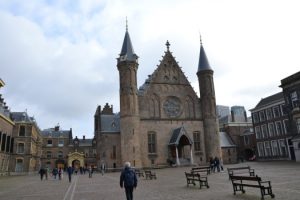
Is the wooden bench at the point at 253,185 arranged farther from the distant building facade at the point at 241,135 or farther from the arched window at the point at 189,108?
the distant building facade at the point at 241,135

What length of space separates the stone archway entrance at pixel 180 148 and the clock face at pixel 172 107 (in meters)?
3.13

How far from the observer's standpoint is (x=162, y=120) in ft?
155

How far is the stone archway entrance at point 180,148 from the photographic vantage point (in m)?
44.8

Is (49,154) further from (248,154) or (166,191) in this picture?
(166,191)

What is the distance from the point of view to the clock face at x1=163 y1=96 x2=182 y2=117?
48.3 meters

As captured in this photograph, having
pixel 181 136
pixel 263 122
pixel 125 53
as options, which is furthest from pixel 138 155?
pixel 263 122

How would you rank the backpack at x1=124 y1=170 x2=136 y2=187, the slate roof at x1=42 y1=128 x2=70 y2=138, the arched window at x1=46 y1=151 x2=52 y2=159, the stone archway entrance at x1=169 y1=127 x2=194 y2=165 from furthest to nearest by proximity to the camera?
the slate roof at x1=42 y1=128 x2=70 y2=138, the arched window at x1=46 y1=151 x2=52 y2=159, the stone archway entrance at x1=169 y1=127 x2=194 y2=165, the backpack at x1=124 y1=170 x2=136 y2=187

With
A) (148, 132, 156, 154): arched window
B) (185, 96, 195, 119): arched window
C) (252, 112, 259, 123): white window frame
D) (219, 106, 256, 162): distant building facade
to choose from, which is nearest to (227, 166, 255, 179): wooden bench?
(148, 132, 156, 154): arched window

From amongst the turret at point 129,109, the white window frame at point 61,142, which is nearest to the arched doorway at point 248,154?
the turret at point 129,109

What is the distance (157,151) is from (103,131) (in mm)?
10065

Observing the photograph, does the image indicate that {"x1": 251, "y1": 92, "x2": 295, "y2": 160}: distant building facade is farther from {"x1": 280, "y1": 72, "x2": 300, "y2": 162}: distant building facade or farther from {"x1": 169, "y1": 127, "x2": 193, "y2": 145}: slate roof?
{"x1": 169, "y1": 127, "x2": 193, "y2": 145}: slate roof

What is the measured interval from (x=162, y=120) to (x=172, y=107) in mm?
3237

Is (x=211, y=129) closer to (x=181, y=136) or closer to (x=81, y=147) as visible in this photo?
(x=181, y=136)

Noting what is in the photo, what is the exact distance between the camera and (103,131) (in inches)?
1908
